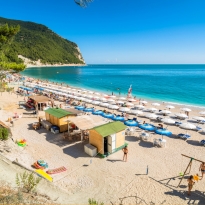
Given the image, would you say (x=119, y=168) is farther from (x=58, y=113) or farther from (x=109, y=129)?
(x=58, y=113)

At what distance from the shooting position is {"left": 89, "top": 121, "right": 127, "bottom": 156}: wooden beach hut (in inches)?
473

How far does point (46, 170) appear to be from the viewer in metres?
10.2

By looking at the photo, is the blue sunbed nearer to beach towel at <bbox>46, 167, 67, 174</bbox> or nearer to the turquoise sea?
beach towel at <bbox>46, 167, 67, 174</bbox>

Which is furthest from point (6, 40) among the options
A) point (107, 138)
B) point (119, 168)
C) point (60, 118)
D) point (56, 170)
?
point (119, 168)

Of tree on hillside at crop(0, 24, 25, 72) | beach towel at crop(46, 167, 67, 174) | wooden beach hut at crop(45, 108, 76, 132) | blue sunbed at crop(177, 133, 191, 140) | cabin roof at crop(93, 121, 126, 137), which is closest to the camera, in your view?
beach towel at crop(46, 167, 67, 174)

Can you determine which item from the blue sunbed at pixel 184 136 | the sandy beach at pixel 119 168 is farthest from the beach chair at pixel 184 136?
the sandy beach at pixel 119 168

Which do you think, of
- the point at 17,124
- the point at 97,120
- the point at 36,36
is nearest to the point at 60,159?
the point at 97,120

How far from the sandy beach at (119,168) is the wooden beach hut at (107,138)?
54 cm

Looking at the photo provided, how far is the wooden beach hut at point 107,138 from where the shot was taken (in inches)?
473

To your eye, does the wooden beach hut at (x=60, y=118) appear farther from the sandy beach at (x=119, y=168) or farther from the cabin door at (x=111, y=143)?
the cabin door at (x=111, y=143)

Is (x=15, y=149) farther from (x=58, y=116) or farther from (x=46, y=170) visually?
(x=58, y=116)

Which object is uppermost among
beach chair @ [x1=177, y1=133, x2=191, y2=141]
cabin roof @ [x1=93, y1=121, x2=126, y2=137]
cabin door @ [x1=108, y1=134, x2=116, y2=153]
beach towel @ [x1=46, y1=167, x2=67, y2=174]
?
cabin roof @ [x1=93, y1=121, x2=126, y2=137]

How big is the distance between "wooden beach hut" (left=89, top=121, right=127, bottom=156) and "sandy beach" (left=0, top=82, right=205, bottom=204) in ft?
1.77

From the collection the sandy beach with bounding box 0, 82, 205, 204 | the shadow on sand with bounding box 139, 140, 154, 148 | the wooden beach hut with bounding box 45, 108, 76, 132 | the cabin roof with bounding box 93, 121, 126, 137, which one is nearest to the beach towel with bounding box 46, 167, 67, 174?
the sandy beach with bounding box 0, 82, 205, 204
